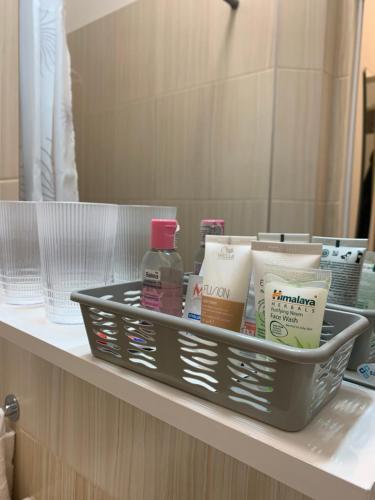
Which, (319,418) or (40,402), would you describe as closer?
(319,418)

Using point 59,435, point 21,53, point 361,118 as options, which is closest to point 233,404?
point 59,435

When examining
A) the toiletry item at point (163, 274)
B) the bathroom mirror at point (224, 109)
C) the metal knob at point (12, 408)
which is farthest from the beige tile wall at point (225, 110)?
the metal knob at point (12, 408)

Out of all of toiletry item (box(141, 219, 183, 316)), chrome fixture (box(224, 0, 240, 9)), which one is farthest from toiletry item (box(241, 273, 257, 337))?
chrome fixture (box(224, 0, 240, 9))

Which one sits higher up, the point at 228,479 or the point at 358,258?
the point at 358,258

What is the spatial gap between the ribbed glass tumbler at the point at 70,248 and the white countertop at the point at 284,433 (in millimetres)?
114

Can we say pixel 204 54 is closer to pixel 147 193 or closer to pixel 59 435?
pixel 147 193

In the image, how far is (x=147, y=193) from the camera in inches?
37.3

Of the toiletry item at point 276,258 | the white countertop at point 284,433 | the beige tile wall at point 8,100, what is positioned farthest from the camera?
the beige tile wall at point 8,100

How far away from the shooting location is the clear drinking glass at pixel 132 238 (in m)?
0.70

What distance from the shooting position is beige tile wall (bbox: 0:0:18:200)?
2.85 ft

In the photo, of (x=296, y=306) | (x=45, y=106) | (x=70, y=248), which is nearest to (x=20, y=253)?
(x=70, y=248)

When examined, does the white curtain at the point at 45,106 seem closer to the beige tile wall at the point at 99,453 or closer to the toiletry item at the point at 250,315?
the beige tile wall at the point at 99,453

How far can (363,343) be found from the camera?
47cm

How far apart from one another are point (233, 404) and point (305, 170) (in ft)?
1.58
